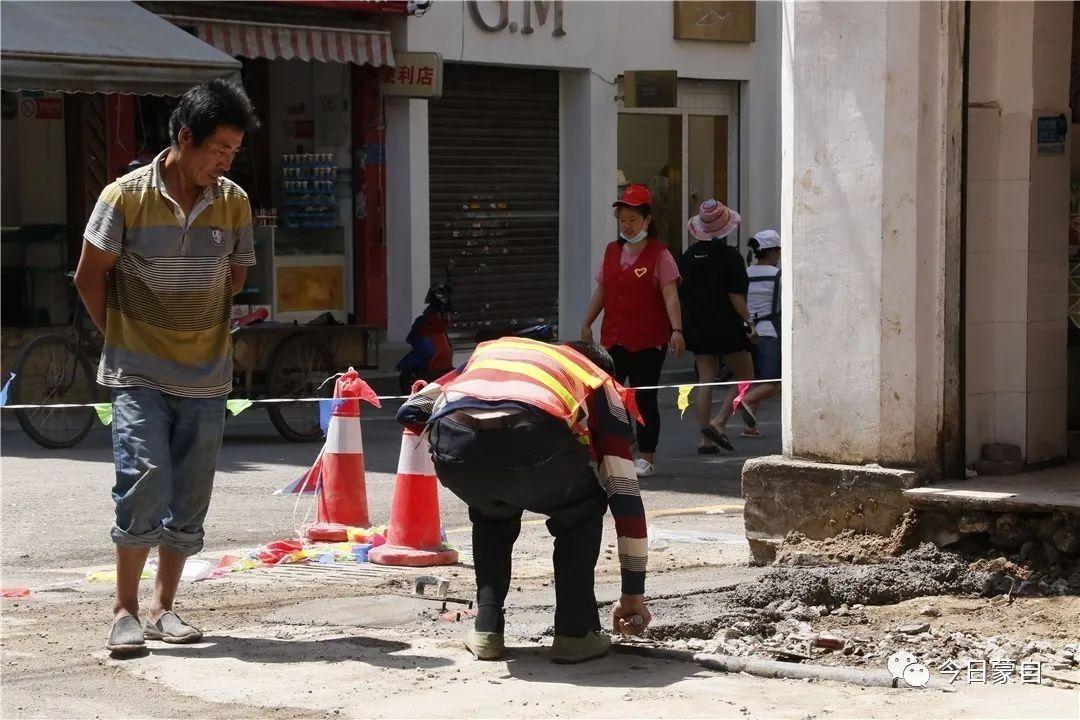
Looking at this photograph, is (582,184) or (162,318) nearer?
(162,318)

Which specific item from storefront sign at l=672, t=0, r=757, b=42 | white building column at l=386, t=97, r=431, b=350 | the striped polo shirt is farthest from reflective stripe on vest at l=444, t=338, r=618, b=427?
storefront sign at l=672, t=0, r=757, b=42

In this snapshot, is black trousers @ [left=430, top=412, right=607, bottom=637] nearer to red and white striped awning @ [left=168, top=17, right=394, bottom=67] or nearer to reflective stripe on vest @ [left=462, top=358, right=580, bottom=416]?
reflective stripe on vest @ [left=462, top=358, right=580, bottom=416]

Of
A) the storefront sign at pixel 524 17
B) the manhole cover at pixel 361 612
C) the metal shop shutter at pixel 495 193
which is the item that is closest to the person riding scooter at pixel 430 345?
the metal shop shutter at pixel 495 193

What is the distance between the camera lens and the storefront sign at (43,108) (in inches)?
631

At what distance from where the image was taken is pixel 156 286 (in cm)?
596

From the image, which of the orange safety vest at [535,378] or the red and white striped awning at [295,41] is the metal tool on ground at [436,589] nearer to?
the orange safety vest at [535,378]

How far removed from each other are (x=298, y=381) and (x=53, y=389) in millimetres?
2077

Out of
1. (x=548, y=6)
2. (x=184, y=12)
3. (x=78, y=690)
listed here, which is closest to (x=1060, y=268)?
(x=78, y=690)

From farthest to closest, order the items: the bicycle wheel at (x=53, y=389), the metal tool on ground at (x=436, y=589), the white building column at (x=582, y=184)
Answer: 1. the white building column at (x=582, y=184)
2. the bicycle wheel at (x=53, y=389)
3. the metal tool on ground at (x=436, y=589)

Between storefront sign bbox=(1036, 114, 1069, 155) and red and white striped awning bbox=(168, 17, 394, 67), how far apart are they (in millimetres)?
10157

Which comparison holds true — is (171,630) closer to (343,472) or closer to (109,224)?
(109,224)

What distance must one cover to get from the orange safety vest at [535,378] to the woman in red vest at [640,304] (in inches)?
191

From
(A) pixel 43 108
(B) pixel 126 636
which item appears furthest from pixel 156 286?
(A) pixel 43 108

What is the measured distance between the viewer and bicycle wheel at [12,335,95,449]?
42.1ft
